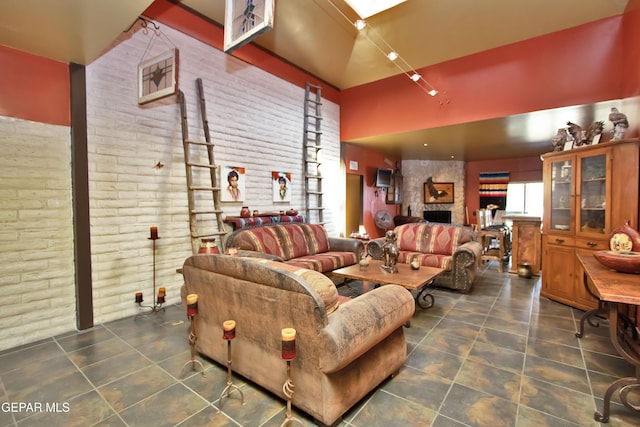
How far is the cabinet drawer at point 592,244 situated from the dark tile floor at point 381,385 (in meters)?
0.84

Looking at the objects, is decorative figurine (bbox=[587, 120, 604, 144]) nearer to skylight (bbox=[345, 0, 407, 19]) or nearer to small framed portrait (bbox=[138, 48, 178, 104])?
skylight (bbox=[345, 0, 407, 19])

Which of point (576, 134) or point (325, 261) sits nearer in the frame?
point (576, 134)

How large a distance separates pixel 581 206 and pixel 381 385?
10.5ft

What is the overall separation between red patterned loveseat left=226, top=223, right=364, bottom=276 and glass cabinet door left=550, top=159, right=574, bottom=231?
2.53 m

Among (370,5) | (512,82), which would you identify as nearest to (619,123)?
(512,82)

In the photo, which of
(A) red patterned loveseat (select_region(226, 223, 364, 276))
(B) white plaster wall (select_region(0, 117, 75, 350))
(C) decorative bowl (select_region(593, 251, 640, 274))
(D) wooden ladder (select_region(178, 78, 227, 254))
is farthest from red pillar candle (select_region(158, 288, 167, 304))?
(C) decorative bowl (select_region(593, 251, 640, 274))

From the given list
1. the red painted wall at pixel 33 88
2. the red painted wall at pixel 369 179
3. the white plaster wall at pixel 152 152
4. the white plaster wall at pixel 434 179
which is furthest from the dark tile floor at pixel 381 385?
the white plaster wall at pixel 434 179

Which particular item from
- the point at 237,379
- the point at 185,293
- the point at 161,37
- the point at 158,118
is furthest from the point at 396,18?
the point at 237,379

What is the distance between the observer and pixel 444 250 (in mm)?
4320

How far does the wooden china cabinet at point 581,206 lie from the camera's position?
114 inches

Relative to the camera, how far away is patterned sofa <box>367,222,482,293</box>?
3799 mm

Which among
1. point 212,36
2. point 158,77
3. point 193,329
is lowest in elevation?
point 193,329

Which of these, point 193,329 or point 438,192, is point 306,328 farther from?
point 438,192

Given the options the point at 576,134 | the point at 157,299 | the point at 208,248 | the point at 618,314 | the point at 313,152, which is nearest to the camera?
the point at 618,314
